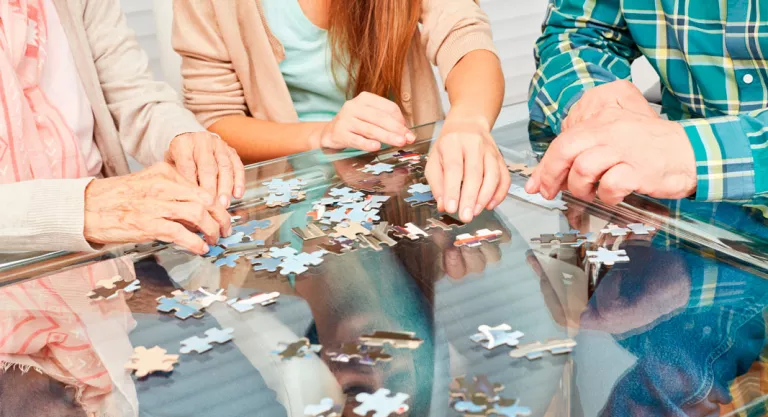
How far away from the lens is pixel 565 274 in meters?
1.05

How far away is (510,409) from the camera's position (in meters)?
0.76

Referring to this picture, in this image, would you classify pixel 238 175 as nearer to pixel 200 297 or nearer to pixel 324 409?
pixel 200 297

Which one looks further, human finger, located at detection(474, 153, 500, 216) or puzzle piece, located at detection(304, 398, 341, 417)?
human finger, located at detection(474, 153, 500, 216)

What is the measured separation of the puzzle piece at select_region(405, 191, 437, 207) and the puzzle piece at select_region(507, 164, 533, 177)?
0.19m

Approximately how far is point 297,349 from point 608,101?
30.8 inches

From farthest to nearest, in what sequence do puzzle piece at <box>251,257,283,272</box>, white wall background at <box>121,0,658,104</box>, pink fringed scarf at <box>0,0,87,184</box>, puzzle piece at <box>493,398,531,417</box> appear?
white wall background at <box>121,0,658,104</box> < pink fringed scarf at <box>0,0,87,184</box> < puzzle piece at <box>251,257,283,272</box> < puzzle piece at <box>493,398,531,417</box>

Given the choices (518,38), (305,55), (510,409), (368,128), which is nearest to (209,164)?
(368,128)

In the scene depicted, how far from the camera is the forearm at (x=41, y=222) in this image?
4.00ft

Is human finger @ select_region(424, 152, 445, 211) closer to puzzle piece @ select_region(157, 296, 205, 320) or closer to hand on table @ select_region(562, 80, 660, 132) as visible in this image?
hand on table @ select_region(562, 80, 660, 132)

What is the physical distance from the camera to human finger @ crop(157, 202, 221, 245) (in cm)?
121

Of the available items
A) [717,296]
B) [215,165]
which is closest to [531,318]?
[717,296]

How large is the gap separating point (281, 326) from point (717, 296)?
562mm

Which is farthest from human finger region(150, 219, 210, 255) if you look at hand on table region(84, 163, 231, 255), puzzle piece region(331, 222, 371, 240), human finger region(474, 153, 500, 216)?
human finger region(474, 153, 500, 216)

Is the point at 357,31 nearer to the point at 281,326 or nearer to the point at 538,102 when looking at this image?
the point at 538,102
